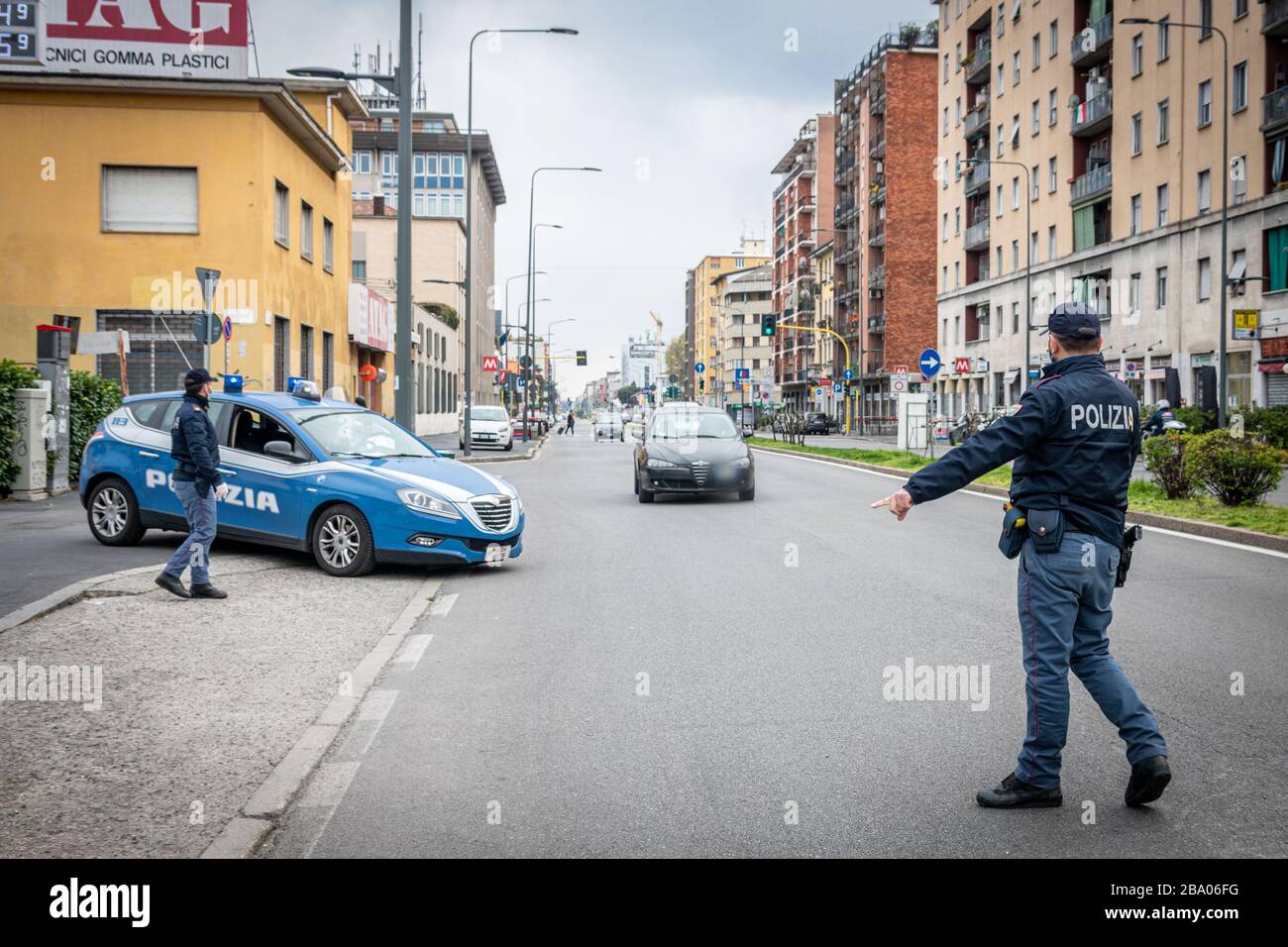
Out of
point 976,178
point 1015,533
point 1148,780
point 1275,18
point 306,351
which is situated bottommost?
point 1148,780

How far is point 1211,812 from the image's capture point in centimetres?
452

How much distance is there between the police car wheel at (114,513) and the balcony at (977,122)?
6015 centimetres

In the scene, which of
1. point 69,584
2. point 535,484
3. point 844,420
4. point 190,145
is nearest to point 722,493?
point 535,484

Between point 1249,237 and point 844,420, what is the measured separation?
54.6m

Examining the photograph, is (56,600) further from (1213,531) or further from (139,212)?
(139,212)

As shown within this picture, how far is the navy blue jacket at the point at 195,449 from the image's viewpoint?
938cm

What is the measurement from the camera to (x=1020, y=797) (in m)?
4.63

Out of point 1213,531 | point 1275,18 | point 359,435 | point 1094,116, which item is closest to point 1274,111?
point 1275,18

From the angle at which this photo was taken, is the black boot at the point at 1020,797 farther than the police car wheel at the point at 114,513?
No

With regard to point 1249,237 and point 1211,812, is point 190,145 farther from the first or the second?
point 1249,237

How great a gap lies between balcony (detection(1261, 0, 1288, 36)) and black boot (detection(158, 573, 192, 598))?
126ft

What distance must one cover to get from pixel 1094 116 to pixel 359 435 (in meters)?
46.7

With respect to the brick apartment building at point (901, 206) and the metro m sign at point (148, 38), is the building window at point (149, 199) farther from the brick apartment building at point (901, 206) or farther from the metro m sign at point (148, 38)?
the brick apartment building at point (901, 206)

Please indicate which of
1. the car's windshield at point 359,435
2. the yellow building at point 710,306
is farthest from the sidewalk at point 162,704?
the yellow building at point 710,306
